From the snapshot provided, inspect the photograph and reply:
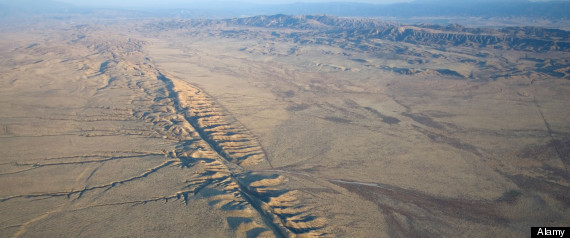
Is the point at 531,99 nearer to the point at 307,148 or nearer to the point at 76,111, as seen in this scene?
the point at 307,148

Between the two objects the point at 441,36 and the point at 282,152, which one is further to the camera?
the point at 441,36

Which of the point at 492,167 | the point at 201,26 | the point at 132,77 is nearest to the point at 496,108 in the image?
the point at 492,167

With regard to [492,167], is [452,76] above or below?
above

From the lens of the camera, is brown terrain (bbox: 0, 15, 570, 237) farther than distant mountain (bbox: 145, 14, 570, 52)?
No

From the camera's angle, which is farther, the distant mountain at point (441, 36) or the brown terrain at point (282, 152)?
the distant mountain at point (441, 36)

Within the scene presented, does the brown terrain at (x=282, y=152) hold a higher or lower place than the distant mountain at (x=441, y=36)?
lower

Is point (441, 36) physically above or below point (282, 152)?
above

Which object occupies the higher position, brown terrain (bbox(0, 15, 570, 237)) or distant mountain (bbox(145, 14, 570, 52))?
distant mountain (bbox(145, 14, 570, 52))

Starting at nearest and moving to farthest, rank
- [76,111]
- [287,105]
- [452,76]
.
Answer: [76,111] → [287,105] → [452,76]
